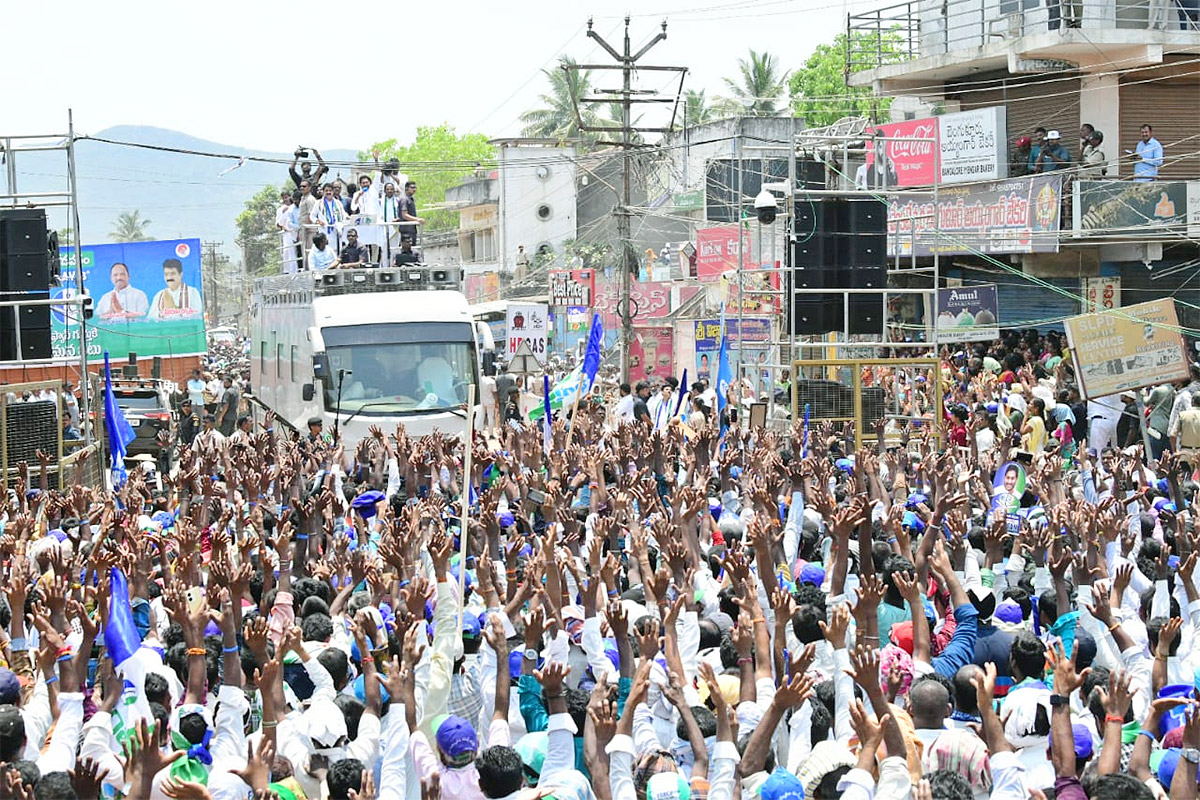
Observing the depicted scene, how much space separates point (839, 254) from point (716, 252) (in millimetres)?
12390

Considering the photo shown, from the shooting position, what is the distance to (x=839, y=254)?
16.1m

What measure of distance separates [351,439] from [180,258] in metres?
16.6

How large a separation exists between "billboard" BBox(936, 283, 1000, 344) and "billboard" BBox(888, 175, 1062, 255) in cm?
229

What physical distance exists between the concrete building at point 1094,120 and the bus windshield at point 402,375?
1006cm

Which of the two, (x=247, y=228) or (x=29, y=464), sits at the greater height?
(x=247, y=228)

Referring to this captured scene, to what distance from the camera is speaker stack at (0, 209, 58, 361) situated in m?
14.7

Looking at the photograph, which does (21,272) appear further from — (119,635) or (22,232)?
(119,635)

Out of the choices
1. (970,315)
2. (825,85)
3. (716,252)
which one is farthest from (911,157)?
(825,85)

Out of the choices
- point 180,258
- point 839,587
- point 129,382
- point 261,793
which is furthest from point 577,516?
point 180,258

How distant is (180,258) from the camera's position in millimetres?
31750

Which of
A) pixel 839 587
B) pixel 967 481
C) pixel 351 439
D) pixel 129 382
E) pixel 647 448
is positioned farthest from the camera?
pixel 129 382

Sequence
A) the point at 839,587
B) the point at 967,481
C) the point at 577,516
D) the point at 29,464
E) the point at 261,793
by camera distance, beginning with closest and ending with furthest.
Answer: the point at 261,793
the point at 839,587
the point at 577,516
the point at 967,481
the point at 29,464

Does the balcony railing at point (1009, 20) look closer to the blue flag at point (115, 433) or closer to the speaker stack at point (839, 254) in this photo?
the speaker stack at point (839, 254)

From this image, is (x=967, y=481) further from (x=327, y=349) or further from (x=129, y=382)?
(x=129, y=382)
